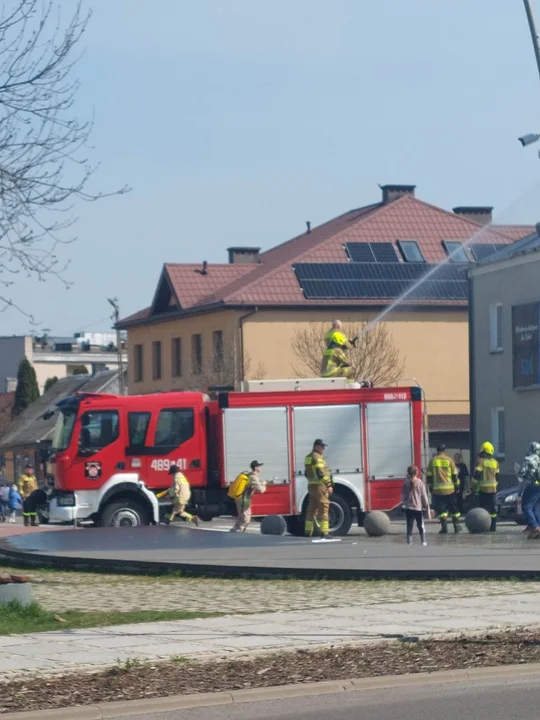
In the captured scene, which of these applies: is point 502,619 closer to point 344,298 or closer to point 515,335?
point 515,335

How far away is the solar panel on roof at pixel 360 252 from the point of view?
58.4m

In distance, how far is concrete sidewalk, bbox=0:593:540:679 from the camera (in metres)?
10.6

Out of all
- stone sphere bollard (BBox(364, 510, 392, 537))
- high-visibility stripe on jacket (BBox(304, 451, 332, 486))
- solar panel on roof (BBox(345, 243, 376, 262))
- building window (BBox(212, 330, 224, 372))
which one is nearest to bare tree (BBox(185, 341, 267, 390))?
building window (BBox(212, 330, 224, 372))

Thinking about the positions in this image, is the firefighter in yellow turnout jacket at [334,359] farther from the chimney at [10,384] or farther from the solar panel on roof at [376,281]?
the chimney at [10,384]

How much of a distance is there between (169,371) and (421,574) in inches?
1801

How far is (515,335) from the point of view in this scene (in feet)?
139

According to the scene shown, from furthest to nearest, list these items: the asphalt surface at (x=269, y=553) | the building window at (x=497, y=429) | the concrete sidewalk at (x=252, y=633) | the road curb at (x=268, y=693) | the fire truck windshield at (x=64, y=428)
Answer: the building window at (x=497, y=429) → the fire truck windshield at (x=64, y=428) → the asphalt surface at (x=269, y=553) → the concrete sidewalk at (x=252, y=633) → the road curb at (x=268, y=693)

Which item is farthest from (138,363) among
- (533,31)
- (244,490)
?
(533,31)

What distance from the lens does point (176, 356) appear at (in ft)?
201

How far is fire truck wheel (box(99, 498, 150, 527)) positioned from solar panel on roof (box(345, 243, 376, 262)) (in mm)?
33886

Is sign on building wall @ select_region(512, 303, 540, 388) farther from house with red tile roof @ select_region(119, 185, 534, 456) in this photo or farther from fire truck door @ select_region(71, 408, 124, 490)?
fire truck door @ select_region(71, 408, 124, 490)

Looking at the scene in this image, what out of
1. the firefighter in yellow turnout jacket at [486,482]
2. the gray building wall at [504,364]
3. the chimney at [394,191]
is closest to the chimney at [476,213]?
the chimney at [394,191]

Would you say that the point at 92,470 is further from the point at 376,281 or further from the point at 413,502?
the point at 376,281

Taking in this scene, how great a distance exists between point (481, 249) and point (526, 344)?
12028 mm
